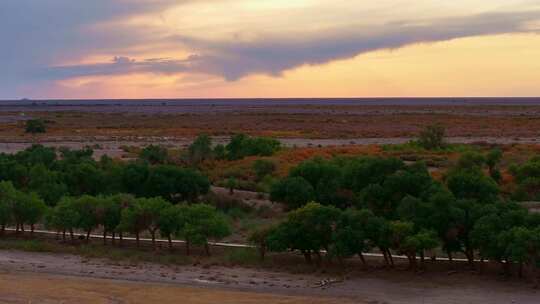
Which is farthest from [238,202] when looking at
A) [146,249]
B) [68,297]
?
[68,297]

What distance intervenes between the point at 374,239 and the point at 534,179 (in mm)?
15182

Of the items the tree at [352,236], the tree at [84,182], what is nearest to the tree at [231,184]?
the tree at [84,182]

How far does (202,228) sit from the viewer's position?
24.0 metres

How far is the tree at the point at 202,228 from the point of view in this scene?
23.9 metres

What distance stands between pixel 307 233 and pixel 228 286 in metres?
3.40

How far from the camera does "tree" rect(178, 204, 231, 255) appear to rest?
78.5 feet

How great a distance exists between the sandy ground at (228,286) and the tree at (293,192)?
7813 mm

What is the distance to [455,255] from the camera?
23.6 metres

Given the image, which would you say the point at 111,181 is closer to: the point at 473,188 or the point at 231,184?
the point at 231,184

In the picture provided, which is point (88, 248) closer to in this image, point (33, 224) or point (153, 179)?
point (33, 224)

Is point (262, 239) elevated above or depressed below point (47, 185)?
below

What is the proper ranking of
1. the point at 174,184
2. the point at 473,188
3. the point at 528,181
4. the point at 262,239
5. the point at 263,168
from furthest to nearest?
the point at 263,168 < the point at 528,181 < the point at 174,184 < the point at 473,188 < the point at 262,239

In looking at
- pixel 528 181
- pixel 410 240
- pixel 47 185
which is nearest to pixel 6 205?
pixel 47 185

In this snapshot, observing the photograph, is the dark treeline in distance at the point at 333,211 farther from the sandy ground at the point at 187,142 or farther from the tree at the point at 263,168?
the sandy ground at the point at 187,142
